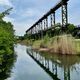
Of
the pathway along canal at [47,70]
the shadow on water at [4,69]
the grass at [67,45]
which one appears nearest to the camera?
the shadow on water at [4,69]

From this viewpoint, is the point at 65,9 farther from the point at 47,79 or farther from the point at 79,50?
the point at 47,79

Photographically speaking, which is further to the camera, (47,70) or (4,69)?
(47,70)

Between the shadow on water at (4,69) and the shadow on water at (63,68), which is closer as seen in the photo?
the shadow on water at (4,69)

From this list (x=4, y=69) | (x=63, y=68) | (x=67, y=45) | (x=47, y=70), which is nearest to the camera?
(x=4, y=69)

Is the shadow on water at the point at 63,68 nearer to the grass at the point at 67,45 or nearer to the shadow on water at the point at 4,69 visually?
the shadow on water at the point at 4,69

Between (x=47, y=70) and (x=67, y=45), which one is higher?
(x=67, y=45)

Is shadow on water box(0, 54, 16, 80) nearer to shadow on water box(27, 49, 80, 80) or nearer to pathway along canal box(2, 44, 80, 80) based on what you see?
pathway along canal box(2, 44, 80, 80)

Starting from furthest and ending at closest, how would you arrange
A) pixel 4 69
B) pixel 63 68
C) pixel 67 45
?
pixel 67 45 < pixel 63 68 < pixel 4 69

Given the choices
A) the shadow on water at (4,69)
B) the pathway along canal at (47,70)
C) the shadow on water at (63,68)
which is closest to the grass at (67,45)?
the shadow on water at (63,68)

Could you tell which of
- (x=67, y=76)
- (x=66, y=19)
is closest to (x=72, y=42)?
(x=66, y=19)

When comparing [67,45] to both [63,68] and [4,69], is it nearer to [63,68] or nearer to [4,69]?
[63,68]

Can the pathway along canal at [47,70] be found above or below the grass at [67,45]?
below

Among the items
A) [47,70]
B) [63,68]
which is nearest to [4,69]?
[47,70]

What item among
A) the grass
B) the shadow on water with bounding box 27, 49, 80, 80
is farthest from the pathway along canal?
the grass
